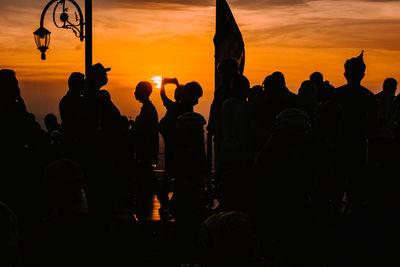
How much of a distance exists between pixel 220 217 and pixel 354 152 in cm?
554

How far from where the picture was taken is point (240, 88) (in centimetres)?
853

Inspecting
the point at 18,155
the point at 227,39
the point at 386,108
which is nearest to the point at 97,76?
the point at 18,155

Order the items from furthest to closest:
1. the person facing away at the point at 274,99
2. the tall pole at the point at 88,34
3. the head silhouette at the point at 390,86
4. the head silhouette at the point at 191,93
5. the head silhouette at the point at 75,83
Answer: the tall pole at the point at 88,34 → the head silhouette at the point at 390,86 → the head silhouette at the point at 191,93 → the head silhouette at the point at 75,83 → the person facing away at the point at 274,99

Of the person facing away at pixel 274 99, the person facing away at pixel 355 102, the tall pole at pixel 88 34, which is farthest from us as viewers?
the tall pole at pixel 88 34

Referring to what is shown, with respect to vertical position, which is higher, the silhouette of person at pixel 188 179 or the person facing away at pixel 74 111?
the person facing away at pixel 74 111

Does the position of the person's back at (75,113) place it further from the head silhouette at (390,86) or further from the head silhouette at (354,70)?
the head silhouette at (390,86)

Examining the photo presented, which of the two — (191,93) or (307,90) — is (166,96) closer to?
(191,93)

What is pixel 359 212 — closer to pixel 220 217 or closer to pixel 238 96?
pixel 220 217

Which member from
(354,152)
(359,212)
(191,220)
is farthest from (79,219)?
(354,152)

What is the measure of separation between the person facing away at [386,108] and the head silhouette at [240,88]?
2559 mm

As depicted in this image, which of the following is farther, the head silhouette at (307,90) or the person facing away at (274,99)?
the head silhouette at (307,90)

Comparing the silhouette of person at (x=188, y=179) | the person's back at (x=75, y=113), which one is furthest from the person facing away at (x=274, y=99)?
the person's back at (x=75, y=113)

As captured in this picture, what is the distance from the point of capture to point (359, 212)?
4.85 m

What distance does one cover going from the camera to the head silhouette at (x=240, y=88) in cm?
852
